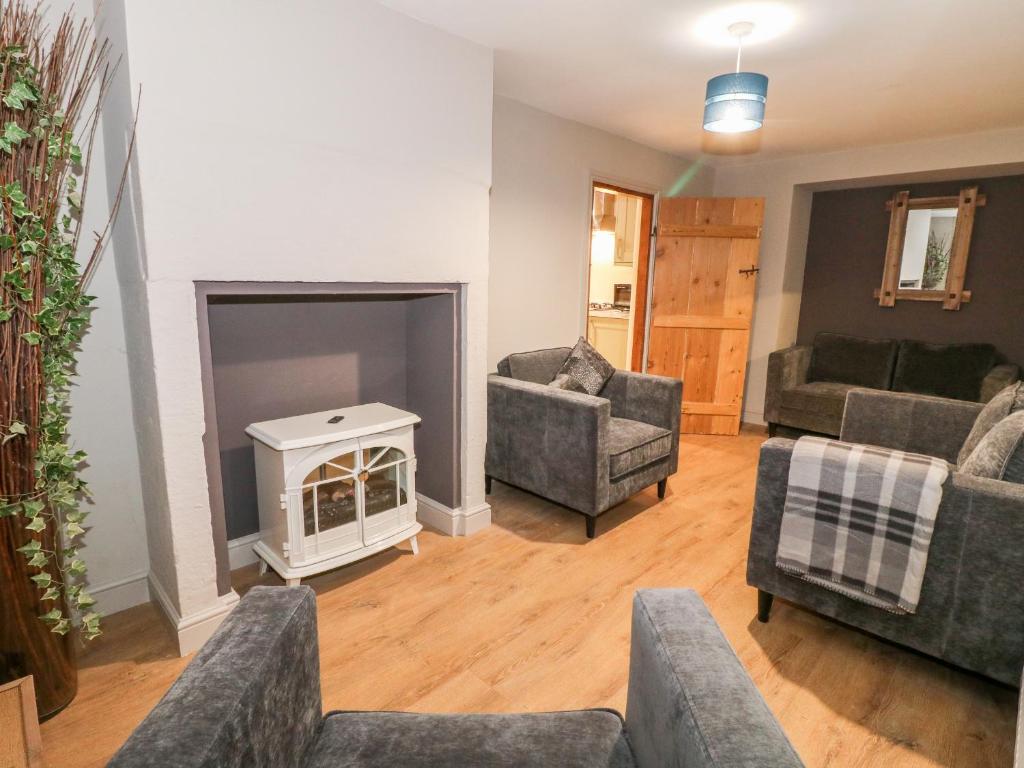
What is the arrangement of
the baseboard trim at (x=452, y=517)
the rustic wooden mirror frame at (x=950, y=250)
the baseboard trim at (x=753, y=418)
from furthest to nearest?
the baseboard trim at (x=753, y=418) → the rustic wooden mirror frame at (x=950, y=250) → the baseboard trim at (x=452, y=517)

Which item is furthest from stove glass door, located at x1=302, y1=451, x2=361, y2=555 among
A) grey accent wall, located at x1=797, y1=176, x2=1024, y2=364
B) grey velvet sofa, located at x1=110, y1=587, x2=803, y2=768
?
grey accent wall, located at x1=797, y1=176, x2=1024, y2=364

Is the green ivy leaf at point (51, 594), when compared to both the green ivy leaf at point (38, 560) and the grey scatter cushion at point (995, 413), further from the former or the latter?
the grey scatter cushion at point (995, 413)

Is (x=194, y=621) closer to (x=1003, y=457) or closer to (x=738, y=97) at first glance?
(x=1003, y=457)

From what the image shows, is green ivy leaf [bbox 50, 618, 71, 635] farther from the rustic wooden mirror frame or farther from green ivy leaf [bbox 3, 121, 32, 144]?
the rustic wooden mirror frame

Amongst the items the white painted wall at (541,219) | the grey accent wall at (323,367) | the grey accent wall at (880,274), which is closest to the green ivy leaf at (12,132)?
the grey accent wall at (323,367)

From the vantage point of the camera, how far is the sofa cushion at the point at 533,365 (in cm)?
333

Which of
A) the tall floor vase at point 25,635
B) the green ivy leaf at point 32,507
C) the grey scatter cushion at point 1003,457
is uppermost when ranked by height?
the grey scatter cushion at point 1003,457

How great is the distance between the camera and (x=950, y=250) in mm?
4359

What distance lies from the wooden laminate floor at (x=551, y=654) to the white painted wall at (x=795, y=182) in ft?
9.32

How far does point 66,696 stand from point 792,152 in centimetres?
537

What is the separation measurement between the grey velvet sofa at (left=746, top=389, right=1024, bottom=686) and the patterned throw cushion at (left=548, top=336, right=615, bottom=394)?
138cm

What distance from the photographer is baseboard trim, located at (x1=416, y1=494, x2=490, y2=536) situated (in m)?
2.83

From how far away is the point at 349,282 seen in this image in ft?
7.14

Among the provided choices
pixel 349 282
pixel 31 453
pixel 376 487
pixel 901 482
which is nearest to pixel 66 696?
pixel 31 453
